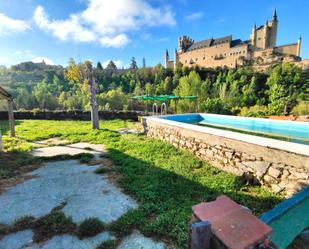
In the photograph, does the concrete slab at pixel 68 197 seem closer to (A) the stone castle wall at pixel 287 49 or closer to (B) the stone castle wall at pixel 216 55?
(B) the stone castle wall at pixel 216 55

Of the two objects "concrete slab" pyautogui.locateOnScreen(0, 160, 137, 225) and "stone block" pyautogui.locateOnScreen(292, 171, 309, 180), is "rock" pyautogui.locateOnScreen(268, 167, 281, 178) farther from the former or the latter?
"concrete slab" pyautogui.locateOnScreen(0, 160, 137, 225)

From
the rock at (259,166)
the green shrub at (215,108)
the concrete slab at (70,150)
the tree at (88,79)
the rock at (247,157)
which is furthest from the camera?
the green shrub at (215,108)

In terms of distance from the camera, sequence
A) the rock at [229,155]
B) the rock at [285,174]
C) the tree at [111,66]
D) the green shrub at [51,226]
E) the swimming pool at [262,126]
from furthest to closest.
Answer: the tree at [111,66], the swimming pool at [262,126], the rock at [229,155], the rock at [285,174], the green shrub at [51,226]

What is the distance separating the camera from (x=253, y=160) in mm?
3557

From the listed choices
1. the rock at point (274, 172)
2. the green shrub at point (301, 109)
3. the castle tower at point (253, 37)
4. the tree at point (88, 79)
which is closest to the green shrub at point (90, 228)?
the rock at point (274, 172)

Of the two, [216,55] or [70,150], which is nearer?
[70,150]

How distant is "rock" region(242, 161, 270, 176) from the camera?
3.34m

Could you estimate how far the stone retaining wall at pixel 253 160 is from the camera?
289cm

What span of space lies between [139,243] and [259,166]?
250 cm

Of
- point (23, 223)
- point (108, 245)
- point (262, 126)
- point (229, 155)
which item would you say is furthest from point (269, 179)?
point (262, 126)

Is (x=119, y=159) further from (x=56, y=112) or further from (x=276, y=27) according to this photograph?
(x=276, y=27)

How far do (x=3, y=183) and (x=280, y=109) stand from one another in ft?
48.3

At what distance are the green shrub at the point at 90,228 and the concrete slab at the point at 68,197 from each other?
0.13 meters

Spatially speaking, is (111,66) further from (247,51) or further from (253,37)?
(253,37)
